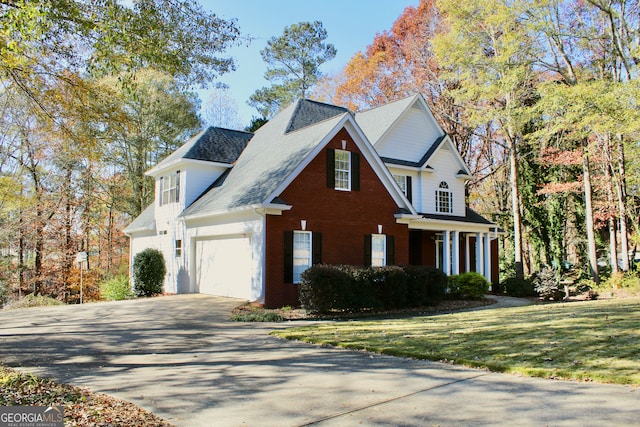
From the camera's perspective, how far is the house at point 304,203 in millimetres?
16906

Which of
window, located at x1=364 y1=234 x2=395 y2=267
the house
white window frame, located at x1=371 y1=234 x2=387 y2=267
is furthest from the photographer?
white window frame, located at x1=371 y1=234 x2=387 y2=267

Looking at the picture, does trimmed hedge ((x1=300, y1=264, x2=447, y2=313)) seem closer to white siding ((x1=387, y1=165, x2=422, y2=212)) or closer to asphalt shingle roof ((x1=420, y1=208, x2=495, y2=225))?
asphalt shingle roof ((x1=420, y1=208, x2=495, y2=225))

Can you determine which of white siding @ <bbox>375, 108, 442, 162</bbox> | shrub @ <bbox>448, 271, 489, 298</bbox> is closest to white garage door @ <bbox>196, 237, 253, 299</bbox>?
white siding @ <bbox>375, 108, 442, 162</bbox>

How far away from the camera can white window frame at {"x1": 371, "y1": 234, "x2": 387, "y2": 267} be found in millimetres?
19484

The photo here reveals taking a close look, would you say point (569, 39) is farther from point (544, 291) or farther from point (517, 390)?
point (517, 390)

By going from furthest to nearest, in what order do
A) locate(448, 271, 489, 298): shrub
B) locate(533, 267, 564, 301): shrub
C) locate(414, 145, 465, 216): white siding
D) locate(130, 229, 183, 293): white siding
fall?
locate(414, 145, 465, 216): white siding, locate(130, 229, 183, 293): white siding, locate(533, 267, 564, 301): shrub, locate(448, 271, 489, 298): shrub

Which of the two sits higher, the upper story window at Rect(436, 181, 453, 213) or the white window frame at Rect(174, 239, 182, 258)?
the upper story window at Rect(436, 181, 453, 213)

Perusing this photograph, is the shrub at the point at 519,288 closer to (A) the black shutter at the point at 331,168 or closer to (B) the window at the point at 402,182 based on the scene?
(B) the window at the point at 402,182

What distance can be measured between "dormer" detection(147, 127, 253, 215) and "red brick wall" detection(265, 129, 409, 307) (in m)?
6.97

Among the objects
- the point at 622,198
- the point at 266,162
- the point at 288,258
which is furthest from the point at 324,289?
the point at 622,198

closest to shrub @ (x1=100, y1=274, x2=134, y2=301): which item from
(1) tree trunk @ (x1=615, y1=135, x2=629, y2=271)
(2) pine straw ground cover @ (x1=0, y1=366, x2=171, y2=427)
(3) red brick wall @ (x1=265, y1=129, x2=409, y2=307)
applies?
(3) red brick wall @ (x1=265, y1=129, x2=409, y2=307)

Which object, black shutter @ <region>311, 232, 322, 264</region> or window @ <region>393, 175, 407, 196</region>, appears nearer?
black shutter @ <region>311, 232, 322, 264</region>

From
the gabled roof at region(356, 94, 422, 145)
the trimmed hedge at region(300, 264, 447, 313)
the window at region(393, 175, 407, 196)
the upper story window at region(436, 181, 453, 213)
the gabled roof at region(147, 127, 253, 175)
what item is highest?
the gabled roof at region(356, 94, 422, 145)

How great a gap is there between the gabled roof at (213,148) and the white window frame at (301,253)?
7.58m
